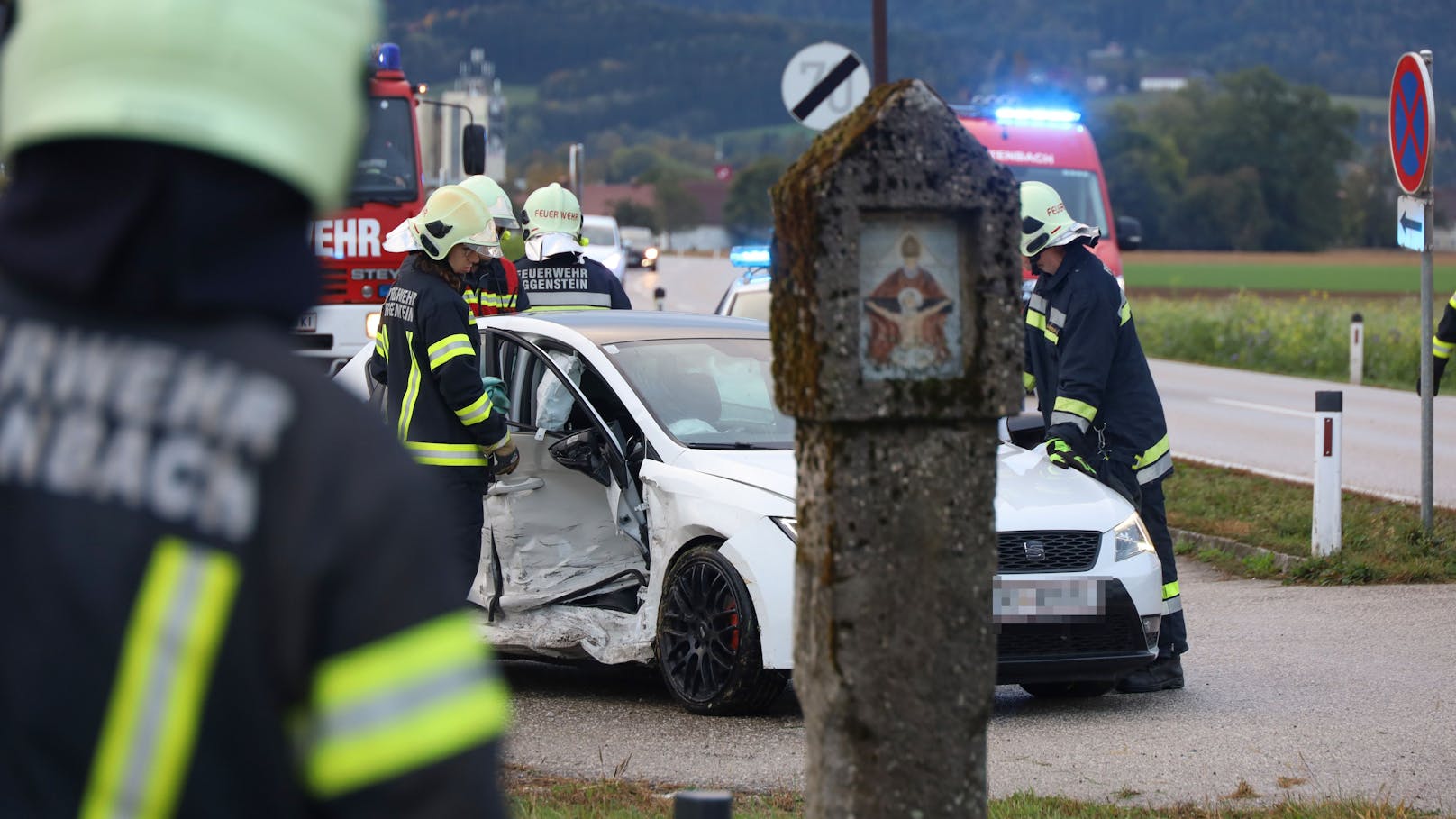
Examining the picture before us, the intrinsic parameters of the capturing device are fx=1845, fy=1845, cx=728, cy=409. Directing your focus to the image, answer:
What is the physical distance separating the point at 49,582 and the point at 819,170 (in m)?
2.12

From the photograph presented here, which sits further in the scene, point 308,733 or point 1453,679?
point 1453,679

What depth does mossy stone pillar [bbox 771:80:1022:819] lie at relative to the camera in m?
3.11

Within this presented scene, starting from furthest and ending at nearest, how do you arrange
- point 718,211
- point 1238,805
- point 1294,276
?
point 718,211 < point 1294,276 < point 1238,805

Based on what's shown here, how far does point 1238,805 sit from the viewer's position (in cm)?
532

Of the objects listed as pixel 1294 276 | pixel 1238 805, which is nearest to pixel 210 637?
pixel 1238 805

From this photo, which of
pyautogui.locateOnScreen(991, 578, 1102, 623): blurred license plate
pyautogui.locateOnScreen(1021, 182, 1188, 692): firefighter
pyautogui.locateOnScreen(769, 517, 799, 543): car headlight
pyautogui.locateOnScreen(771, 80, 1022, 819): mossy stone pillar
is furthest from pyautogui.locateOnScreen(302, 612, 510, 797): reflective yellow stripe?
pyautogui.locateOnScreen(1021, 182, 1188, 692): firefighter

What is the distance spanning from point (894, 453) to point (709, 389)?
4.34 m

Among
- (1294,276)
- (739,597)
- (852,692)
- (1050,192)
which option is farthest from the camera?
(1294,276)

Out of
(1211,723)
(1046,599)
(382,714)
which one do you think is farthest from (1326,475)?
(382,714)

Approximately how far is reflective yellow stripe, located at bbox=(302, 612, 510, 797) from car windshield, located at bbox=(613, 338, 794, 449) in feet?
18.7

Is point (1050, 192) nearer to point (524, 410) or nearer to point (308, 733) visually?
point (524, 410)

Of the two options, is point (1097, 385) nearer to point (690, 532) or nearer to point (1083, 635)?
point (1083, 635)

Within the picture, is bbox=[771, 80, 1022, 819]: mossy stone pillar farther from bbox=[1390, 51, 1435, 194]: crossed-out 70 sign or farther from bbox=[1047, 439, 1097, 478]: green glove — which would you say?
bbox=[1390, 51, 1435, 194]: crossed-out 70 sign

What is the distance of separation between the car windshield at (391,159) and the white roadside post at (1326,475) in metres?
7.99
